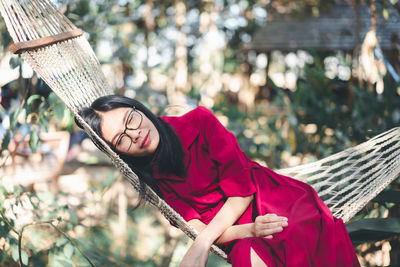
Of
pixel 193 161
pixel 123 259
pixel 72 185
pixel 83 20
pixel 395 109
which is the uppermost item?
pixel 83 20

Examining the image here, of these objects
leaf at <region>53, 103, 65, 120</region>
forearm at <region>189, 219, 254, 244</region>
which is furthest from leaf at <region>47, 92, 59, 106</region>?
forearm at <region>189, 219, 254, 244</region>

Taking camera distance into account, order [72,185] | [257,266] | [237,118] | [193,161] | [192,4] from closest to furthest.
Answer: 1. [257,266]
2. [193,161]
3. [237,118]
4. [72,185]
5. [192,4]

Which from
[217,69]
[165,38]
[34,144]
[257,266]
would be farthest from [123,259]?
[165,38]

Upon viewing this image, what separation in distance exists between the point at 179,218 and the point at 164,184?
0.21m

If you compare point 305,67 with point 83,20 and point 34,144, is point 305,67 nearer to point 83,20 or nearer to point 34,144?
point 83,20

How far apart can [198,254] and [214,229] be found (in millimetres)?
90

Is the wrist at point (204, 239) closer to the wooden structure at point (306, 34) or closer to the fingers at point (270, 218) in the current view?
the fingers at point (270, 218)

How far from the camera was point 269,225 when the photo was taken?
1067 millimetres

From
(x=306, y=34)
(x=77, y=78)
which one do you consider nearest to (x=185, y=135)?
(x=77, y=78)

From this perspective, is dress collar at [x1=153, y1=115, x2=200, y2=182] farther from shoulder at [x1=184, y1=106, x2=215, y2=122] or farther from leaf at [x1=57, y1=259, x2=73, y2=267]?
leaf at [x1=57, y1=259, x2=73, y2=267]

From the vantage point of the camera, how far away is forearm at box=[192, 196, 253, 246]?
1.10 meters

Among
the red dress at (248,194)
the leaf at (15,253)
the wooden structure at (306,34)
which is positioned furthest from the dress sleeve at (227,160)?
the wooden structure at (306,34)

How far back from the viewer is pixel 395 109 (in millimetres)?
2266

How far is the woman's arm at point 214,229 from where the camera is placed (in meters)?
1.04
